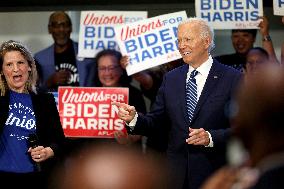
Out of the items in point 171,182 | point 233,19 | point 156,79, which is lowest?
point 171,182

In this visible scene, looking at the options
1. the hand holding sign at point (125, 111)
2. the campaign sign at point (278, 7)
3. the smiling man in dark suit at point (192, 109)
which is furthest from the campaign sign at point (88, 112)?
the campaign sign at point (278, 7)

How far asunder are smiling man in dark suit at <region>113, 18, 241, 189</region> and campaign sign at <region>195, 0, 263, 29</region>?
1.39m

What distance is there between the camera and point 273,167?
4.58 ft

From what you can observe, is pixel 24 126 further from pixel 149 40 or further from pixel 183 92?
pixel 149 40

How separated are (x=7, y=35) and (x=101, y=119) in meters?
1.93

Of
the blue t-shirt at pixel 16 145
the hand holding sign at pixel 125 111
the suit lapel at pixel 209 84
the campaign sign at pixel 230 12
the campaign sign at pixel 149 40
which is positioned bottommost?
the blue t-shirt at pixel 16 145

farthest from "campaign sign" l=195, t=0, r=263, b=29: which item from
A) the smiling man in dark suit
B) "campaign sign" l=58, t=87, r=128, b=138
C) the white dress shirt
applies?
the white dress shirt

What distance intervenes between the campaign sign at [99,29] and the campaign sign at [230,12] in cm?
53

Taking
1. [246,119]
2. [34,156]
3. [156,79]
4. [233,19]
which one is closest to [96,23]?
[156,79]

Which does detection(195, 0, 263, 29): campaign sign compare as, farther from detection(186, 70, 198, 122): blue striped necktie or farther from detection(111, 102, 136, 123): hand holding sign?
detection(111, 102, 136, 123): hand holding sign

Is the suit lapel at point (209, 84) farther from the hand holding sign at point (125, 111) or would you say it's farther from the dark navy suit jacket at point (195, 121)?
the hand holding sign at point (125, 111)

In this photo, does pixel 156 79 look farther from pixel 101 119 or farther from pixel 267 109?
pixel 267 109

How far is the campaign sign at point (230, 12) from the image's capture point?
5461mm

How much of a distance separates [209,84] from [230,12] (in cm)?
173
